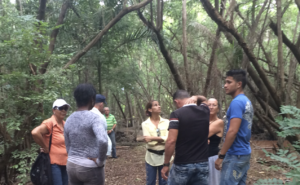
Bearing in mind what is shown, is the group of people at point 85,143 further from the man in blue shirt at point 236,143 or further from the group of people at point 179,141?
the man in blue shirt at point 236,143

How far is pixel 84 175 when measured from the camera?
85.4 inches

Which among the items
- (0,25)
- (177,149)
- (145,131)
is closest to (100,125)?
(177,149)

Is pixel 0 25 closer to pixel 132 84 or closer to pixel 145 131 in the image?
→ pixel 145 131

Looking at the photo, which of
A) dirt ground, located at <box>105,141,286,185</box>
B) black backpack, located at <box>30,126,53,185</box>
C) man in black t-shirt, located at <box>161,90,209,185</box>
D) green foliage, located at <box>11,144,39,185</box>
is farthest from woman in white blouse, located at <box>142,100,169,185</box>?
green foliage, located at <box>11,144,39,185</box>

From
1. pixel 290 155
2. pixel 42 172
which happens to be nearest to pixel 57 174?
pixel 42 172

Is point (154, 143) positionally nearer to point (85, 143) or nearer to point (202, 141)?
point (202, 141)

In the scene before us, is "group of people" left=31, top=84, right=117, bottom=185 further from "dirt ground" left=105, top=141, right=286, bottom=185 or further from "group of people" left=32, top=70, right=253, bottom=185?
"dirt ground" left=105, top=141, right=286, bottom=185

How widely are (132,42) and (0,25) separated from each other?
503 cm

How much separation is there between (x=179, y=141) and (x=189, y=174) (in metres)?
0.36

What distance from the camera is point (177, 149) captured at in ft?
8.21

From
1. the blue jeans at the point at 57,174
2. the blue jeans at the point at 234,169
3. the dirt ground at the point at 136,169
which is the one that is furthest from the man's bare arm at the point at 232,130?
the dirt ground at the point at 136,169

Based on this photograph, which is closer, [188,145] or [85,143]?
[85,143]

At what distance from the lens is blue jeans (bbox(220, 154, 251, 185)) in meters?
2.55

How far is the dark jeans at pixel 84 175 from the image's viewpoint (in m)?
2.17
